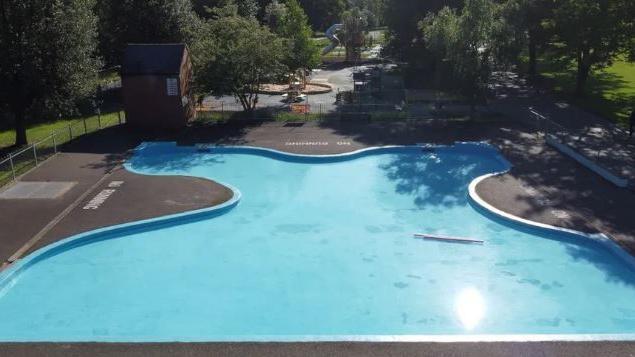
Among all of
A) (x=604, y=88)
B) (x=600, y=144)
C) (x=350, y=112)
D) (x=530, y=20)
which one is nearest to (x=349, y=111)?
(x=350, y=112)

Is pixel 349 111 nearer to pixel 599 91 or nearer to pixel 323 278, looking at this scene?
pixel 599 91

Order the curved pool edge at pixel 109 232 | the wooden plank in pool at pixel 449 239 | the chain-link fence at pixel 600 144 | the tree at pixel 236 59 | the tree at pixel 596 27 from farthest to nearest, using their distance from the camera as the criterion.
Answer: the tree at pixel 596 27, the tree at pixel 236 59, the chain-link fence at pixel 600 144, the wooden plank in pool at pixel 449 239, the curved pool edge at pixel 109 232

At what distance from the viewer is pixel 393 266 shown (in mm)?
16469

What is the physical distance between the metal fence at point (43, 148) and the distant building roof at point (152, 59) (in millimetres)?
3687

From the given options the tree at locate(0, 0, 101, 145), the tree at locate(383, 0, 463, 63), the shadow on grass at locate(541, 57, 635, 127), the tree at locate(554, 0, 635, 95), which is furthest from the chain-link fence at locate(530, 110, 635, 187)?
the tree at locate(0, 0, 101, 145)

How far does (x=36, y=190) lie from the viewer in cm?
2106

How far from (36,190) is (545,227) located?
719 inches

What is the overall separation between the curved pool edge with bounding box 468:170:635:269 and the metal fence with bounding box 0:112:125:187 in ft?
56.9

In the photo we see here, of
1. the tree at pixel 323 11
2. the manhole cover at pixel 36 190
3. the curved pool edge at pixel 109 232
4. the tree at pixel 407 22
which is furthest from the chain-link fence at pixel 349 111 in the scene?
the tree at pixel 323 11

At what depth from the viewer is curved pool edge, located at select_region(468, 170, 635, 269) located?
631 inches

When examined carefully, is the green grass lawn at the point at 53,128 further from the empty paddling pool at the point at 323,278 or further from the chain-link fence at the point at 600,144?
the chain-link fence at the point at 600,144

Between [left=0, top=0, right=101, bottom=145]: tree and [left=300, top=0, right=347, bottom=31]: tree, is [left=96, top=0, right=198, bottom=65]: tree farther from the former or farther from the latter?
[left=300, top=0, right=347, bottom=31]: tree

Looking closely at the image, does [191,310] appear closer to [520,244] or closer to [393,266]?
[393,266]

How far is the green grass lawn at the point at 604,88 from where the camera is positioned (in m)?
33.5
